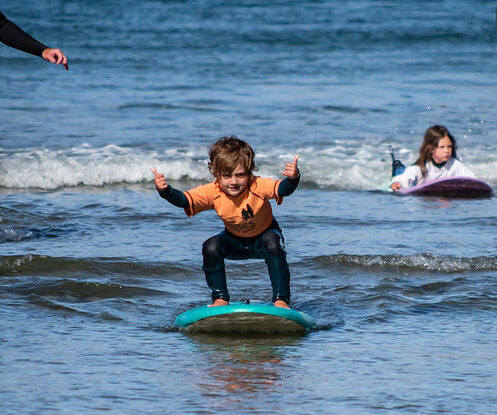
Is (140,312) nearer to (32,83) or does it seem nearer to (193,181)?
(193,181)

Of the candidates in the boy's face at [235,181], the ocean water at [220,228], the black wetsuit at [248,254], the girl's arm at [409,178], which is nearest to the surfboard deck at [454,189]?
the ocean water at [220,228]

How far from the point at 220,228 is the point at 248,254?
11.2 ft

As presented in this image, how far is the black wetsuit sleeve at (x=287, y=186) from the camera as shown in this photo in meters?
5.30

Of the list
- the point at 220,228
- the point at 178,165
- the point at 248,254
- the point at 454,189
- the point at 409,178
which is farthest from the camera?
the point at 178,165

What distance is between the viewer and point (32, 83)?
20.6 meters

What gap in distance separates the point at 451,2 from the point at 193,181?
22.8 m

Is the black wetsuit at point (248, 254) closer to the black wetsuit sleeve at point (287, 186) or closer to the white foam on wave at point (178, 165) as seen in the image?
the black wetsuit sleeve at point (287, 186)

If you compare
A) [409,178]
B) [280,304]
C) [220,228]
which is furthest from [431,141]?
[280,304]

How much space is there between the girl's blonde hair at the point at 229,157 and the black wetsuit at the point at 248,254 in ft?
0.86

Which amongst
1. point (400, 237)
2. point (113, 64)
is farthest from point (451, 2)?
point (400, 237)

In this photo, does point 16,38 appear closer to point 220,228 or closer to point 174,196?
point 174,196

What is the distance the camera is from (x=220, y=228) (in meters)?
9.07

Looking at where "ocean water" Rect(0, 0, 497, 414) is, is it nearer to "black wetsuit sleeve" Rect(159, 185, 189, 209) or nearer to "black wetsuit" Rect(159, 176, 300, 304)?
"black wetsuit" Rect(159, 176, 300, 304)

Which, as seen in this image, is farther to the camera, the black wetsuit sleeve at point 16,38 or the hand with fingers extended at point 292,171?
the black wetsuit sleeve at point 16,38
